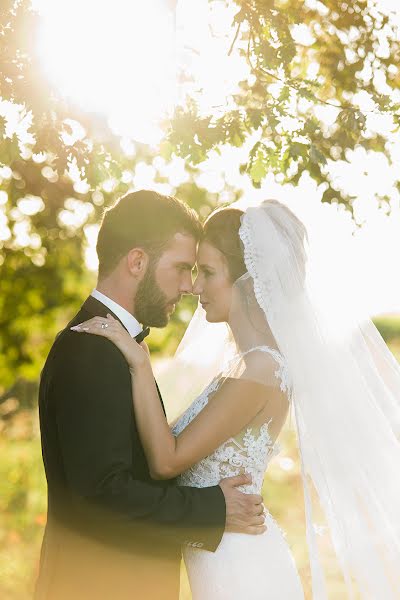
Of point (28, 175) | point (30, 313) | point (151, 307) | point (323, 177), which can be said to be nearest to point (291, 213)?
point (323, 177)

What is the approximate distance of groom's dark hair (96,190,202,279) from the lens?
4281mm

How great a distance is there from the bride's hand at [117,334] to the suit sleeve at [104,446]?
0.10 ft

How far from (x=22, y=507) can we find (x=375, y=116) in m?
6.86

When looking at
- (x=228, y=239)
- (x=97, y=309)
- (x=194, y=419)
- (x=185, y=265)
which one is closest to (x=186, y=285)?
(x=185, y=265)

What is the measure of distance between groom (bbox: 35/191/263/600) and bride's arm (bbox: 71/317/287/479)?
6 centimetres

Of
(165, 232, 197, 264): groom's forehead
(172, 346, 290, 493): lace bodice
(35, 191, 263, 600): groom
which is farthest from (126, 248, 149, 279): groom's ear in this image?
(172, 346, 290, 493): lace bodice

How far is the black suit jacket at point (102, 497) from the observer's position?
3861mm

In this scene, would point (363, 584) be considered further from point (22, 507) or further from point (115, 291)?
point (22, 507)

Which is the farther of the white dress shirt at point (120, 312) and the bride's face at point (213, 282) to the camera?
the bride's face at point (213, 282)

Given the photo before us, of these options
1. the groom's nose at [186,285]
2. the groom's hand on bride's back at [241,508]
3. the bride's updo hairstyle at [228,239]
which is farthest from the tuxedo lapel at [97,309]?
the groom's hand on bride's back at [241,508]

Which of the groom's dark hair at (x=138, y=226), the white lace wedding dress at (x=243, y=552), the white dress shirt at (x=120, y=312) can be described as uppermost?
the groom's dark hair at (x=138, y=226)

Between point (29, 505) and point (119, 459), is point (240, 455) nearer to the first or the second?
point (119, 459)

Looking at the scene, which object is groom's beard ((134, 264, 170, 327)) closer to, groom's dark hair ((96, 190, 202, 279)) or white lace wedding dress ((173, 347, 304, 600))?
groom's dark hair ((96, 190, 202, 279))

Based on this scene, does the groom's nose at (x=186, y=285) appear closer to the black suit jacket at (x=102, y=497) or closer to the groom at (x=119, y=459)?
the groom at (x=119, y=459)
